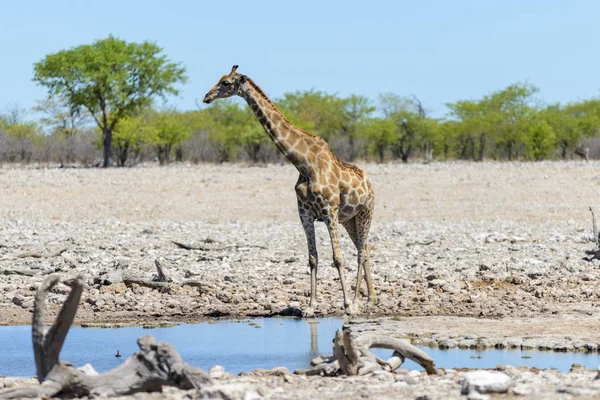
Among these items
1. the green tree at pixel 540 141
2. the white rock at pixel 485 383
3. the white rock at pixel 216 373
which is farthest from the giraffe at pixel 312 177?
the green tree at pixel 540 141

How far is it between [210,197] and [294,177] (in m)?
5.16

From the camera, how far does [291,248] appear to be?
2081 centimetres

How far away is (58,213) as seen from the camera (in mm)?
29078

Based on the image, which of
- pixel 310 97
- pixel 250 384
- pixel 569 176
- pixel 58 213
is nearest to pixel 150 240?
pixel 58 213

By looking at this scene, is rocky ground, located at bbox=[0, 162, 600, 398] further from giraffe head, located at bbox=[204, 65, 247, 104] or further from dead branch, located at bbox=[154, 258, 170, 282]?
giraffe head, located at bbox=[204, 65, 247, 104]

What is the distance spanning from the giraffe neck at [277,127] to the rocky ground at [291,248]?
204 cm

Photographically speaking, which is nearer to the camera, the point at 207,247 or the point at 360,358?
the point at 360,358

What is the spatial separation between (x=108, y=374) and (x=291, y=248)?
513 inches

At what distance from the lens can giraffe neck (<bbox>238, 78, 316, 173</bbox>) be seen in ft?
44.2

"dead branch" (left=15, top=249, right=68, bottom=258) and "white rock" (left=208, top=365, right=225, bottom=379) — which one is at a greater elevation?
"dead branch" (left=15, top=249, right=68, bottom=258)

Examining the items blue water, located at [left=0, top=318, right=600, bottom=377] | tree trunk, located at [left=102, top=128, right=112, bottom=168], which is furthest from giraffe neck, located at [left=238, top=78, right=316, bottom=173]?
tree trunk, located at [left=102, top=128, right=112, bottom=168]

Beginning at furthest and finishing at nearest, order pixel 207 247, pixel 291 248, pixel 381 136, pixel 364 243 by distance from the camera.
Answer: pixel 381 136
pixel 291 248
pixel 207 247
pixel 364 243

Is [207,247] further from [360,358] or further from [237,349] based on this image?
[360,358]

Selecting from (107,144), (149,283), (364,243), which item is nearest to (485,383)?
(364,243)
